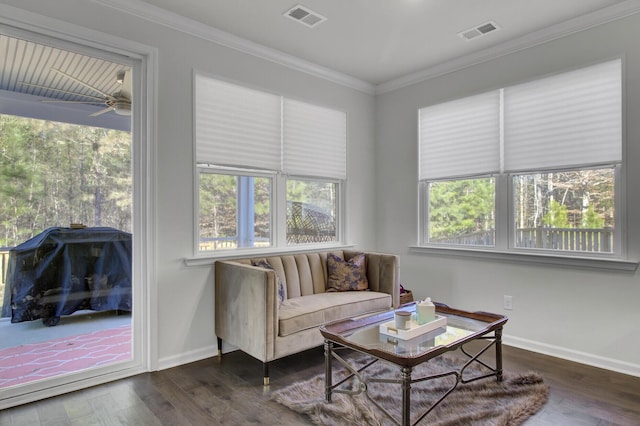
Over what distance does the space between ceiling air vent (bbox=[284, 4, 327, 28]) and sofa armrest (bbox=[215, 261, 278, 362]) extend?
199cm

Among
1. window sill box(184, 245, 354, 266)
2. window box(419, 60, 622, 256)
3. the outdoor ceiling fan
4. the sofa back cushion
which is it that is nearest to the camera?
the outdoor ceiling fan

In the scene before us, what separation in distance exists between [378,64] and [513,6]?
1.42m

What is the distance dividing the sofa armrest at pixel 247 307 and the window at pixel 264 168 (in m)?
0.44

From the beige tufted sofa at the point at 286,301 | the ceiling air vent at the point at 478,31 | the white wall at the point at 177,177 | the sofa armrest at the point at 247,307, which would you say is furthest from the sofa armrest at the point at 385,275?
the ceiling air vent at the point at 478,31

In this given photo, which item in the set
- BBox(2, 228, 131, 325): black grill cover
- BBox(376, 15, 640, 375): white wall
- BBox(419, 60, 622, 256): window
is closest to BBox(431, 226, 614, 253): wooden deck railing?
BBox(419, 60, 622, 256): window

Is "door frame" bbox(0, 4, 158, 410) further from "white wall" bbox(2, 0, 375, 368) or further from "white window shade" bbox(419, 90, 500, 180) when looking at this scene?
"white window shade" bbox(419, 90, 500, 180)

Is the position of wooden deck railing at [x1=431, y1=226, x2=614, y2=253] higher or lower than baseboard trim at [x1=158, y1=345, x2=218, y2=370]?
higher

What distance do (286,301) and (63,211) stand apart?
70.0 inches

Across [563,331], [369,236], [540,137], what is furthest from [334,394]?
[540,137]

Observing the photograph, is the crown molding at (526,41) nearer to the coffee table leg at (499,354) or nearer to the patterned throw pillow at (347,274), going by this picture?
the patterned throw pillow at (347,274)

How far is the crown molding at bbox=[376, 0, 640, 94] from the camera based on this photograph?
2939mm

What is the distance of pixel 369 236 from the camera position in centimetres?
471

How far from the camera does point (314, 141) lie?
13.6 feet

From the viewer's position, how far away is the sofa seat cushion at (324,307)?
2865 mm
